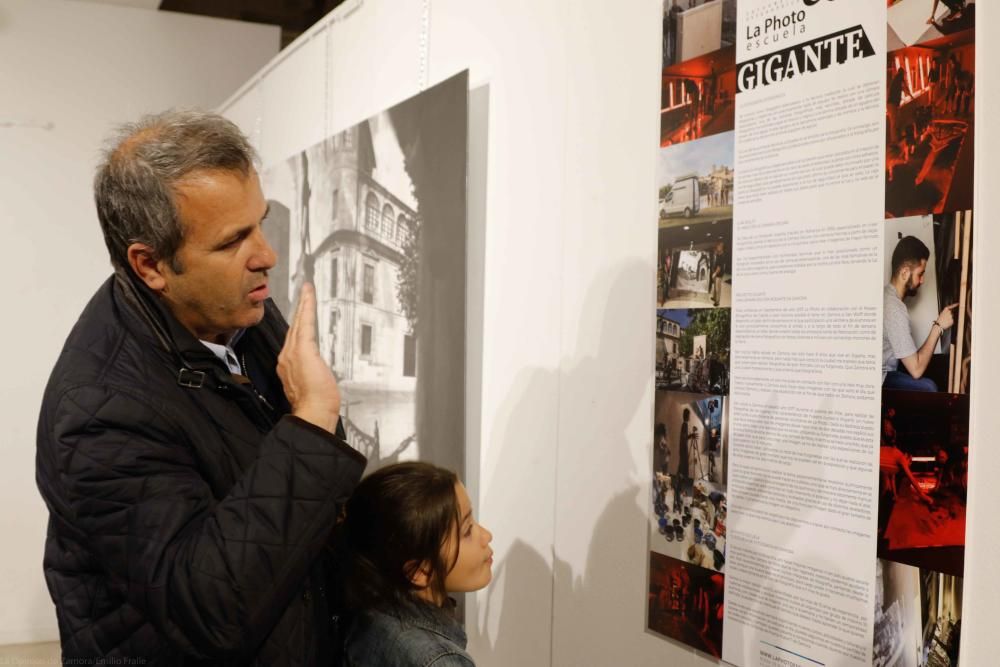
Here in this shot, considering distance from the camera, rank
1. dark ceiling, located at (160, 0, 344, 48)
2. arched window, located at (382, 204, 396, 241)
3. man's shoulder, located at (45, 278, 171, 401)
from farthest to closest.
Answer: dark ceiling, located at (160, 0, 344, 48)
arched window, located at (382, 204, 396, 241)
man's shoulder, located at (45, 278, 171, 401)

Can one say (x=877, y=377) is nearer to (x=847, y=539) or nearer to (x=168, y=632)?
(x=847, y=539)

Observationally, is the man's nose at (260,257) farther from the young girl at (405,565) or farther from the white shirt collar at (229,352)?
the young girl at (405,565)

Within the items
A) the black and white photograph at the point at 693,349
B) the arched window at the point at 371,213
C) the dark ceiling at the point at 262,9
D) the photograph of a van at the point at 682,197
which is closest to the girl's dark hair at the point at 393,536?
the black and white photograph at the point at 693,349

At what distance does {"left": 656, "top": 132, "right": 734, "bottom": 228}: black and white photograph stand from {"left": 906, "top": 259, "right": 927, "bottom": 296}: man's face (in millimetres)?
454

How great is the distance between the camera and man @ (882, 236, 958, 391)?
62.7 inches

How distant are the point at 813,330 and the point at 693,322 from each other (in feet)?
1.08

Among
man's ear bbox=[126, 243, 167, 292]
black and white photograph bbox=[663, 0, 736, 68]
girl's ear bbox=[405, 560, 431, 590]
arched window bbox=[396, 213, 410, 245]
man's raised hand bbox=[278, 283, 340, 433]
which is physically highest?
black and white photograph bbox=[663, 0, 736, 68]

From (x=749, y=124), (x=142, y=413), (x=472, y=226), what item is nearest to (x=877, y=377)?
(x=749, y=124)

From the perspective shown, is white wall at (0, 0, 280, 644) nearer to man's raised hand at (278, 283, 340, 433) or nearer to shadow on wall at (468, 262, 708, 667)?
shadow on wall at (468, 262, 708, 667)

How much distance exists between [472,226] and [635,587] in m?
1.25

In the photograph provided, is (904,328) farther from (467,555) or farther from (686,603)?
(467,555)

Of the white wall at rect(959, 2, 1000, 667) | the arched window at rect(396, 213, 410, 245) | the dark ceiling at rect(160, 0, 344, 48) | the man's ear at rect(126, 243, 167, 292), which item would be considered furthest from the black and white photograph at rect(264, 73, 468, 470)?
the dark ceiling at rect(160, 0, 344, 48)

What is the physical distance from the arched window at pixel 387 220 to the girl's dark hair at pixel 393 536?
58.2 inches

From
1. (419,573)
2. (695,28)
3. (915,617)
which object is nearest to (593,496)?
(419,573)
